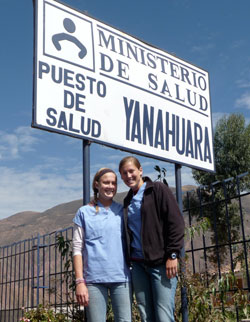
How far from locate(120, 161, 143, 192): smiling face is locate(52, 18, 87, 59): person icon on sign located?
1235 mm

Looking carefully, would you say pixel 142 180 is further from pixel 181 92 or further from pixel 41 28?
pixel 181 92

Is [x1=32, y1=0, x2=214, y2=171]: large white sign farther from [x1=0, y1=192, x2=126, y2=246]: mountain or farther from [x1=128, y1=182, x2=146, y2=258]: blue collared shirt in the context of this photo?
[x1=0, y1=192, x2=126, y2=246]: mountain

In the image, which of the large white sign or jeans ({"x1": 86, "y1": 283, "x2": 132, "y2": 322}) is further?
the large white sign

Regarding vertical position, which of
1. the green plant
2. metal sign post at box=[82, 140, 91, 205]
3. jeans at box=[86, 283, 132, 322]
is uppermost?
metal sign post at box=[82, 140, 91, 205]

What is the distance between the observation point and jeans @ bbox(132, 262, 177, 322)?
2.44 m

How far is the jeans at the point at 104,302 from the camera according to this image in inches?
94.0

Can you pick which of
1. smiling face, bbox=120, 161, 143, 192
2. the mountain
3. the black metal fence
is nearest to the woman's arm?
smiling face, bbox=120, 161, 143, 192

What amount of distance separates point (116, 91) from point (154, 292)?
1886 mm

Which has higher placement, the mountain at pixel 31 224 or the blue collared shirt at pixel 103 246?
the mountain at pixel 31 224

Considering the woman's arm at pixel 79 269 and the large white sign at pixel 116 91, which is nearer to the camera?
the woman's arm at pixel 79 269

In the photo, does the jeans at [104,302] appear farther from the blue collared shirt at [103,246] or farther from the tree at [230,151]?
the tree at [230,151]

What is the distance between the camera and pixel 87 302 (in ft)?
7.87

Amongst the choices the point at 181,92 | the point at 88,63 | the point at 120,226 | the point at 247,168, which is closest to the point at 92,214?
the point at 120,226

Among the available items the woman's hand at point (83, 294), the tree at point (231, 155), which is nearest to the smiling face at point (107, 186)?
the woman's hand at point (83, 294)
